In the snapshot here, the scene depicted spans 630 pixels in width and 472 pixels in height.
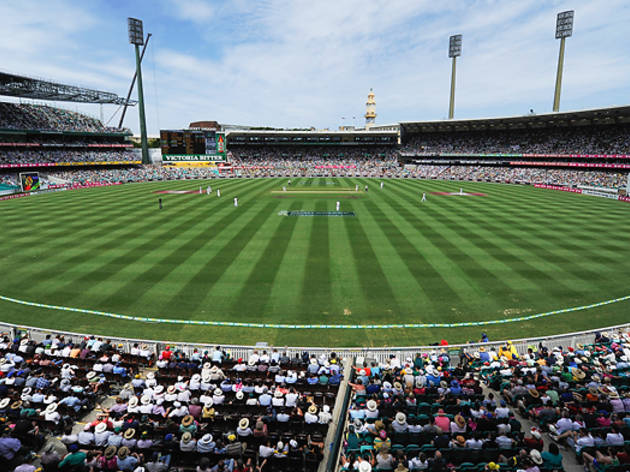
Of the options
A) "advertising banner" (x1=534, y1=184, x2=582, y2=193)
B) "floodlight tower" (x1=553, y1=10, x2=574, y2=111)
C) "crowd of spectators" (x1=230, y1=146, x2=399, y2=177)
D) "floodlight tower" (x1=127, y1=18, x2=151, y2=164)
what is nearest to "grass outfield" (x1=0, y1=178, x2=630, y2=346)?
"advertising banner" (x1=534, y1=184, x2=582, y2=193)

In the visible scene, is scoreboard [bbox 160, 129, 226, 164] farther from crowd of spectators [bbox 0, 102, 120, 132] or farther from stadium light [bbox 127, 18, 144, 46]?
stadium light [bbox 127, 18, 144, 46]

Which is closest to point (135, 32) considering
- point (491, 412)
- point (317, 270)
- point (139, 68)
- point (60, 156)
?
point (139, 68)

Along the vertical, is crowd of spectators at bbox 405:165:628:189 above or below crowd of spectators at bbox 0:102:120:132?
below

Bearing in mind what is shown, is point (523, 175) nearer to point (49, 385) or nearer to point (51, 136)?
point (49, 385)

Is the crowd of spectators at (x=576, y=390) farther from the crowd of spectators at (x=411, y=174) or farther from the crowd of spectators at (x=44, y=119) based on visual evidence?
the crowd of spectators at (x=44, y=119)

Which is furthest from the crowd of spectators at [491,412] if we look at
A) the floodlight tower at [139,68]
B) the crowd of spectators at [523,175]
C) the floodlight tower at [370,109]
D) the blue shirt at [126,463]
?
the floodlight tower at [370,109]

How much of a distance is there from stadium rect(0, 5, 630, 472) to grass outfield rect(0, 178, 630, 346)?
0.47ft

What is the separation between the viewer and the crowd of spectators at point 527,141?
197 feet

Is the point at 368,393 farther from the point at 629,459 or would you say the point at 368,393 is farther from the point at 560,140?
the point at 560,140

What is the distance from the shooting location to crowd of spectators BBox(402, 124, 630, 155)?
197 feet

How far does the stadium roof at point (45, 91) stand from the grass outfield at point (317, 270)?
3785 cm

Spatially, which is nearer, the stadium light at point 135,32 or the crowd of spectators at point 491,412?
Result: the crowd of spectators at point 491,412

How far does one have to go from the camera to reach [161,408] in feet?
25.3

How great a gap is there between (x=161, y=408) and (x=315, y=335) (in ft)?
21.3
